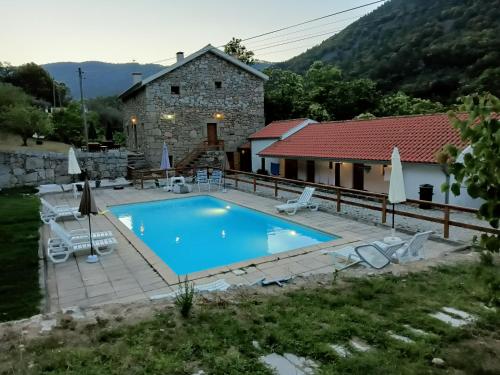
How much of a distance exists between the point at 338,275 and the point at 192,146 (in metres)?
19.0

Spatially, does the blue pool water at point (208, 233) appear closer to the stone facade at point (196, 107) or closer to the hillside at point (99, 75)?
the stone facade at point (196, 107)

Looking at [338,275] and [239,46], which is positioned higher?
[239,46]

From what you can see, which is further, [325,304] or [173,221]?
[173,221]

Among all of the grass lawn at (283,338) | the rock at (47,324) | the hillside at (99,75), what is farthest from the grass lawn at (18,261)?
the hillside at (99,75)

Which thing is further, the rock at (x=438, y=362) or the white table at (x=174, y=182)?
the white table at (x=174, y=182)

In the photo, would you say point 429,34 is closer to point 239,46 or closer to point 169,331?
point 239,46

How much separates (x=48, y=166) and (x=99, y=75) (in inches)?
4920

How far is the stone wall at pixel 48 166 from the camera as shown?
59.9 feet

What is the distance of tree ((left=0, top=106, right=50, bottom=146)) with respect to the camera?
2192 cm

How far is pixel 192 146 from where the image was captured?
78.0 ft

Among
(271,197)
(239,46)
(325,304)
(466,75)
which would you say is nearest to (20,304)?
(325,304)

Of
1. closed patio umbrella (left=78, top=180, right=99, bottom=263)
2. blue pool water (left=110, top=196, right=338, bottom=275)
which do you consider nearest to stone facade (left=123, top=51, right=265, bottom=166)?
blue pool water (left=110, top=196, right=338, bottom=275)

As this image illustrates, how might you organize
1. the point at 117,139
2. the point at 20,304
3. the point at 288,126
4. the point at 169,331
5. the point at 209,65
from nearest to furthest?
1. the point at 169,331
2. the point at 20,304
3. the point at 288,126
4. the point at 209,65
5. the point at 117,139

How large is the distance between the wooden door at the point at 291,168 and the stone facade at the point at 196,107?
19.7 feet
